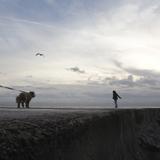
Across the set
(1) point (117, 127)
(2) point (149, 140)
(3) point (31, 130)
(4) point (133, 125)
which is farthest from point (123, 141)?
(3) point (31, 130)

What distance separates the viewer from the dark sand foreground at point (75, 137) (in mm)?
5684

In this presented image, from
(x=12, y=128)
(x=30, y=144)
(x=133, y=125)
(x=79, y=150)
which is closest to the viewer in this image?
(x=30, y=144)

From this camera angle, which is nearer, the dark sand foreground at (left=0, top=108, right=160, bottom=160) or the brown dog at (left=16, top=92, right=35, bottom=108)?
the dark sand foreground at (left=0, top=108, right=160, bottom=160)

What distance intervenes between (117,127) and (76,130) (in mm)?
5618

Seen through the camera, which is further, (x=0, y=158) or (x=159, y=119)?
(x=159, y=119)

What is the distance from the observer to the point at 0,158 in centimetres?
479

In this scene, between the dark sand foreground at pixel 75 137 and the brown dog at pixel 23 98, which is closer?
the dark sand foreground at pixel 75 137

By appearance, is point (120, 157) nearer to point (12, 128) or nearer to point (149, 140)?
point (149, 140)

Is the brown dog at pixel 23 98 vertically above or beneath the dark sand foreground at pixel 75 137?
above

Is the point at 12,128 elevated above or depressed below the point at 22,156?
above

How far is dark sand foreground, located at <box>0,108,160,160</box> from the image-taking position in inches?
224

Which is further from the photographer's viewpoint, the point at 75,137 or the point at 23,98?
the point at 23,98

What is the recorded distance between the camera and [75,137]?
8344 millimetres

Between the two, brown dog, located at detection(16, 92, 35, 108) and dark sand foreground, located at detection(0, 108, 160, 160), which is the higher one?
brown dog, located at detection(16, 92, 35, 108)
